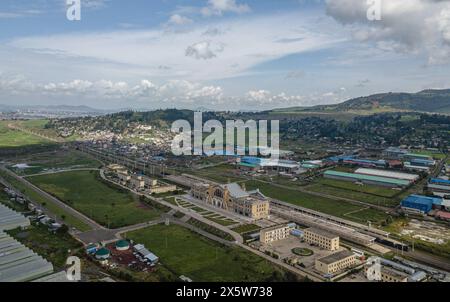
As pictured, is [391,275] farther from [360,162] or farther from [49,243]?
[360,162]

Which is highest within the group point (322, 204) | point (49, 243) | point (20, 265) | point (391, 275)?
point (20, 265)

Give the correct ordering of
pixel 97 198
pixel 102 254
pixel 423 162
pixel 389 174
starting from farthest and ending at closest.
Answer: pixel 423 162, pixel 389 174, pixel 97 198, pixel 102 254

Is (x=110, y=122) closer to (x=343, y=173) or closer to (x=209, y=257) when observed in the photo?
(x=343, y=173)

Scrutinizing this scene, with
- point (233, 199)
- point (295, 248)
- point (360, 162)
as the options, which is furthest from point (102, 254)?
point (360, 162)

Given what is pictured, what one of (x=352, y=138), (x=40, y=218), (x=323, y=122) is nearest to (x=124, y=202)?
(x=40, y=218)

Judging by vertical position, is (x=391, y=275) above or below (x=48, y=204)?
below

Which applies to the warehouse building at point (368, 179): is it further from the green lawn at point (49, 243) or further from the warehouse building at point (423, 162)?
the green lawn at point (49, 243)

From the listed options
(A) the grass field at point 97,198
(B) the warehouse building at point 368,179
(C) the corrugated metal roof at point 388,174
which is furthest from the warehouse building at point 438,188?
(A) the grass field at point 97,198

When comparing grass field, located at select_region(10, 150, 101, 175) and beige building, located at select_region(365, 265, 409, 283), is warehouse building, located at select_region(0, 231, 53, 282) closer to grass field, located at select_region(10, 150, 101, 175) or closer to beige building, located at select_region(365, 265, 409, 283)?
beige building, located at select_region(365, 265, 409, 283)
